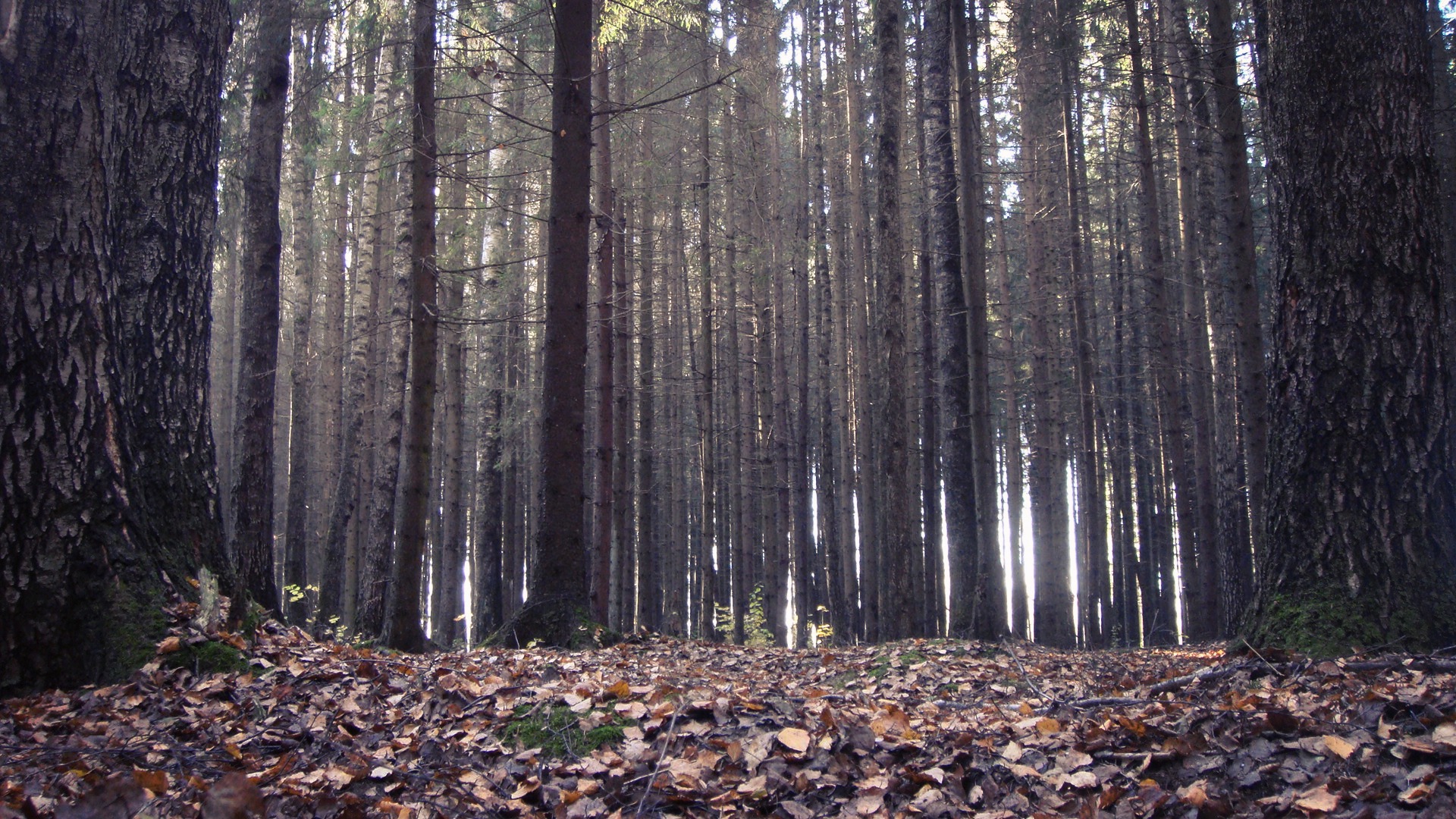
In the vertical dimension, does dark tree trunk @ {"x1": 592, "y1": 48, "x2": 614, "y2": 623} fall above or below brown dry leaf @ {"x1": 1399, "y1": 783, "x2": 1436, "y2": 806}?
above

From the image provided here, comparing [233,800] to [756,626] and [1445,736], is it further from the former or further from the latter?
[756,626]

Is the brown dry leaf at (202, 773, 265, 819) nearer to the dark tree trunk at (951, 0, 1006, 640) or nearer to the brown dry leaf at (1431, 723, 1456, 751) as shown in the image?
the brown dry leaf at (1431, 723, 1456, 751)

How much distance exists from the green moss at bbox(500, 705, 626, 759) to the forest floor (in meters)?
0.01

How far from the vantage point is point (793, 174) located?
80.5 feet

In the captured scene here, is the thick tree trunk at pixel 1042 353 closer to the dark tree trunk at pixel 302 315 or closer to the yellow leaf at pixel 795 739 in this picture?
the dark tree trunk at pixel 302 315

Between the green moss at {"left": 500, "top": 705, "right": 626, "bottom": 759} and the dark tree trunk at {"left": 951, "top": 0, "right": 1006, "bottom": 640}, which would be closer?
the green moss at {"left": 500, "top": 705, "right": 626, "bottom": 759}

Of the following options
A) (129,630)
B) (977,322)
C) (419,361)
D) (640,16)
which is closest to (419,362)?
(419,361)

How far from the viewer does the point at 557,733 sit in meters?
3.45

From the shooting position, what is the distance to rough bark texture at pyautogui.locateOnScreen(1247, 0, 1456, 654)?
13.9 ft

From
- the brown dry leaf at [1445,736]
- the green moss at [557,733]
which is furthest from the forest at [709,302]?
the green moss at [557,733]

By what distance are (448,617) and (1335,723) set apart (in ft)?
A: 56.4

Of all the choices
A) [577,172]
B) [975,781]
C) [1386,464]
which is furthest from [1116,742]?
[577,172]

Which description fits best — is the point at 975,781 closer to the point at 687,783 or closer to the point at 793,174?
the point at 687,783

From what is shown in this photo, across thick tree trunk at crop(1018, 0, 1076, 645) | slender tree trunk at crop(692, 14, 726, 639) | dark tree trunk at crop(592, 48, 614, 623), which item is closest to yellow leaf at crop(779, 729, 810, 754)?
dark tree trunk at crop(592, 48, 614, 623)
